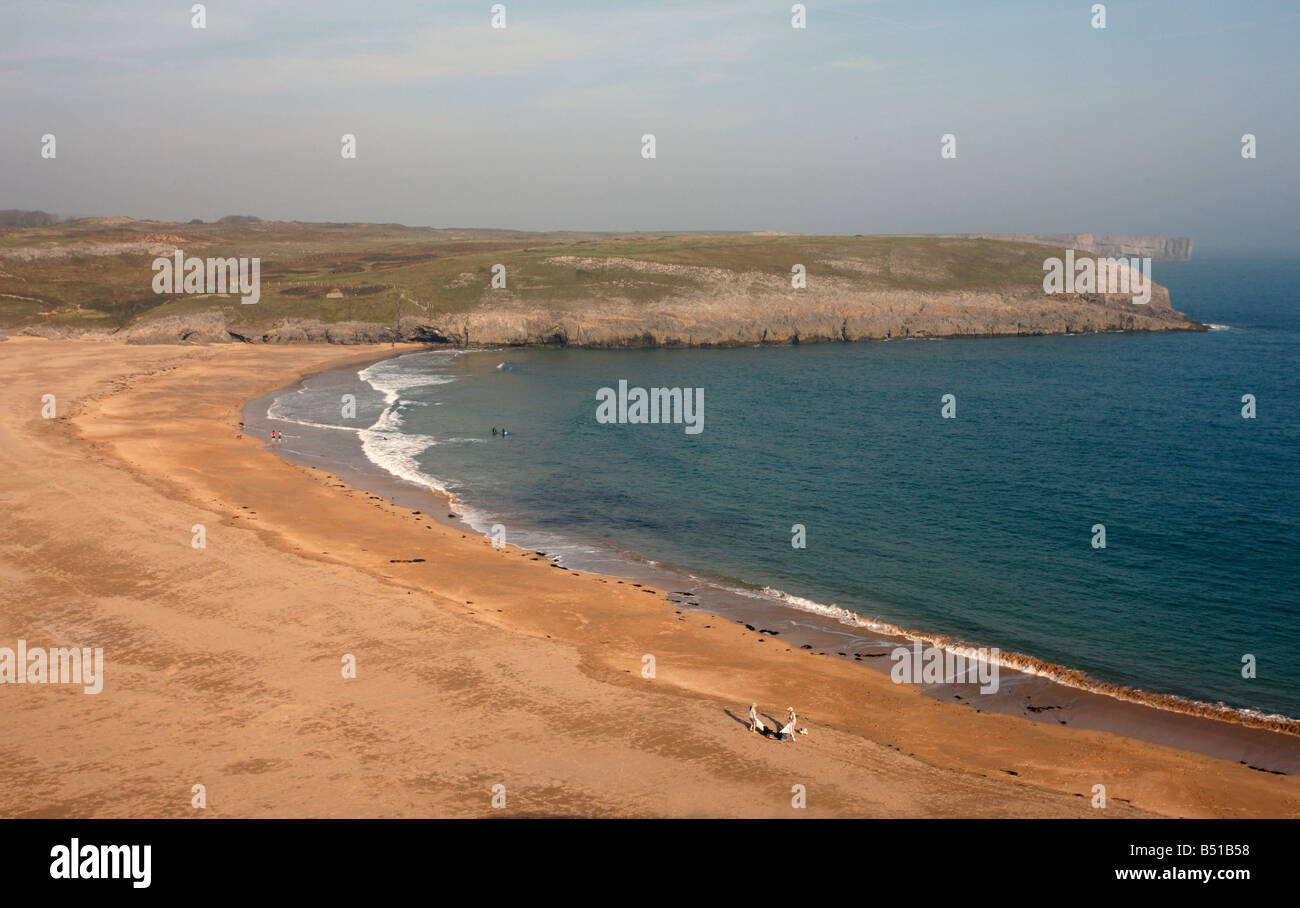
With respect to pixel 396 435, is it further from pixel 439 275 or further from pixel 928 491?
pixel 439 275
